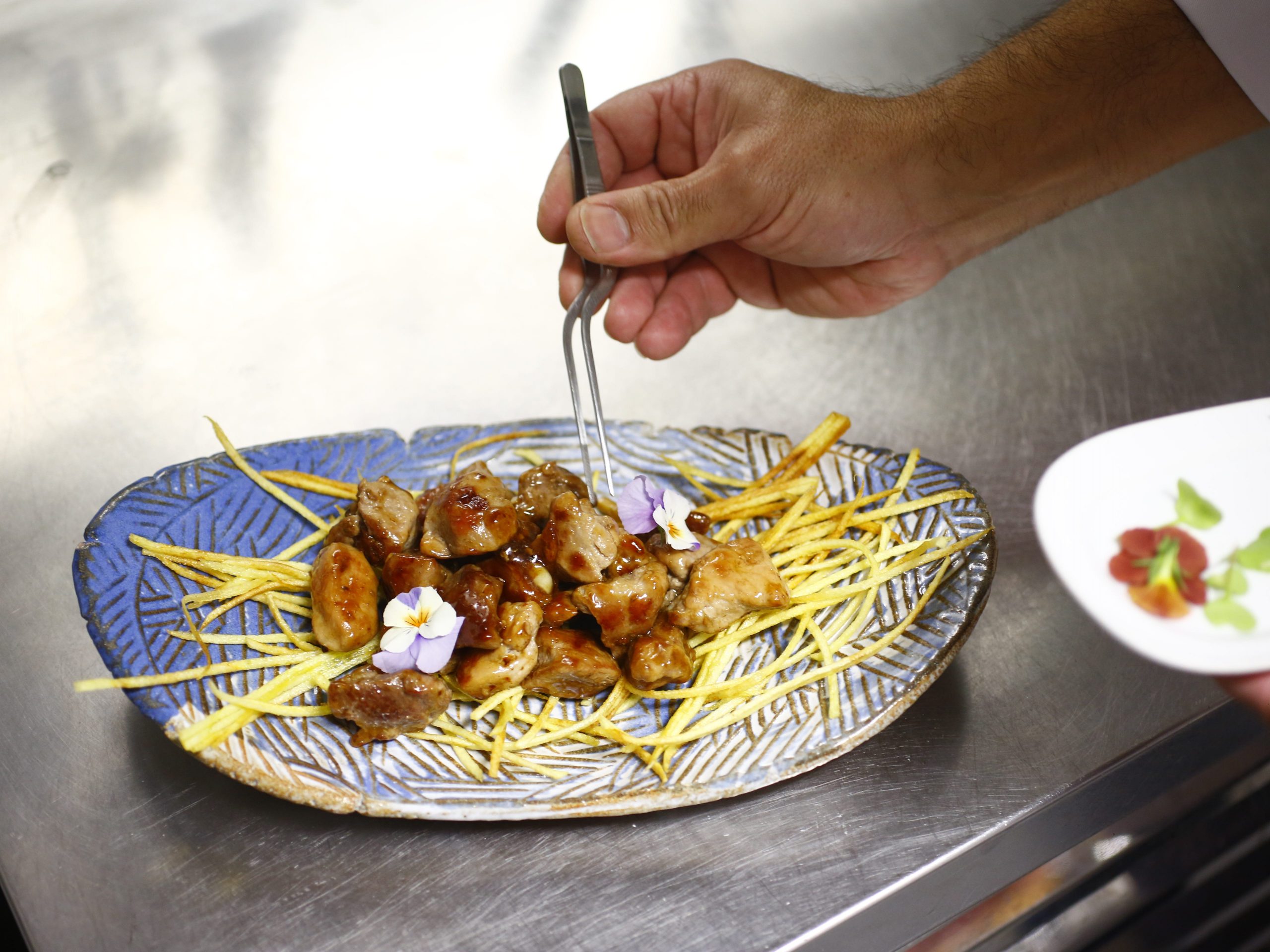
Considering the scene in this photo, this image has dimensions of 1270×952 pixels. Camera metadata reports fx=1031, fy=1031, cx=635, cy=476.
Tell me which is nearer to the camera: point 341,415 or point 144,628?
point 144,628

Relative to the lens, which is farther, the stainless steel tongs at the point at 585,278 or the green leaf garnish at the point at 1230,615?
the stainless steel tongs at the point at 585,278

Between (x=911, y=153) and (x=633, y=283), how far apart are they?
605mm

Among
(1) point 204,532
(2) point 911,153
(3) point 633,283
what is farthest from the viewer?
(3) point 633,283

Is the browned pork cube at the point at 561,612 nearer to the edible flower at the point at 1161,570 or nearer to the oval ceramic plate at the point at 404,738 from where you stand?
the oval ceramic plate at the point at 404,738

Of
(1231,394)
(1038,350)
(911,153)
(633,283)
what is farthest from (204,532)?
(1231,394)

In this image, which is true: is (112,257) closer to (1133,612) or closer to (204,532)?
(204,532)

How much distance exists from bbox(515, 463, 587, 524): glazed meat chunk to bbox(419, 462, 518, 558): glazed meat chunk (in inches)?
3.4

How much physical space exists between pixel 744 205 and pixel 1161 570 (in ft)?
3.31

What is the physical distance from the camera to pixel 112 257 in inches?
101

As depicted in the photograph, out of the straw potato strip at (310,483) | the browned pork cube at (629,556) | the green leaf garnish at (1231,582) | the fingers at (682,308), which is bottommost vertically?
the green leaf garnish at (1231,582)

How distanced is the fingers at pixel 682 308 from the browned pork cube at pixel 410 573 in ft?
2.81

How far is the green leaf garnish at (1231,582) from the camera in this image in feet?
3.56

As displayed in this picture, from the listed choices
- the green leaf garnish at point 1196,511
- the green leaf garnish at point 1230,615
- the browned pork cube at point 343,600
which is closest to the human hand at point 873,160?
the browned pork cube at point 343,600

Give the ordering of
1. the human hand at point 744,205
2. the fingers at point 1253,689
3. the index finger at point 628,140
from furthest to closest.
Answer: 1. the index finger at point 628,140
2. the human hand at point 744,205
3. the fingers at point 1253,689
